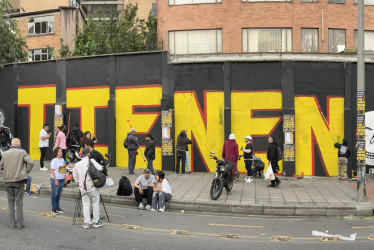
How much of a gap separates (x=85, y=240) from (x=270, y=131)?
10.7 meters

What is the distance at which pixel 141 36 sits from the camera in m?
26.0

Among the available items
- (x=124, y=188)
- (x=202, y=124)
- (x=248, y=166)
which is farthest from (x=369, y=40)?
(x=124, y=188)

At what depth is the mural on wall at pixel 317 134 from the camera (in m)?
16.3

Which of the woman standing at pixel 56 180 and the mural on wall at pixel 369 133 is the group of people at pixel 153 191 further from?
the mural on wall at pixel 369 133

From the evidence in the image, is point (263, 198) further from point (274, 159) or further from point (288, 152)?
point (288, 152)

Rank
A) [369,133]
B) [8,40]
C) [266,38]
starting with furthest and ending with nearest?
[8,40], [266,38], [369,133]

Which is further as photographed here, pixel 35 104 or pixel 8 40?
pixel 8 40

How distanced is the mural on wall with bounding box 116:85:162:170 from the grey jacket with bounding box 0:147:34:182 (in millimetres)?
9121

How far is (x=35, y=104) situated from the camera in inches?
770

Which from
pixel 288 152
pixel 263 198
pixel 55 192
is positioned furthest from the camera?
pixel 288 152

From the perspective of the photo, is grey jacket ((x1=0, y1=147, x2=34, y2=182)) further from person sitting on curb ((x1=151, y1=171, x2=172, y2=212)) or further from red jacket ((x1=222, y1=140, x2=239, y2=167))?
red jacket ((x1=222, y1=140, x2=239, y2=167))

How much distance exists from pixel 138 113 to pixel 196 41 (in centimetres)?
525

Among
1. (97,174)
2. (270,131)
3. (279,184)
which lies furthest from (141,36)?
(97,174)

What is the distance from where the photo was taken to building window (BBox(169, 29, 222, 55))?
65.1 feet
